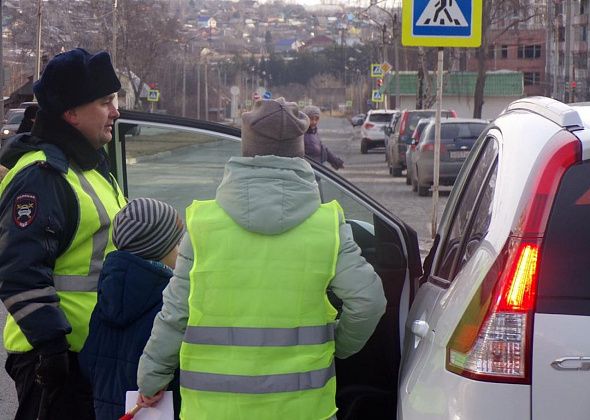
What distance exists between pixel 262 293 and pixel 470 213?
3.04 ft

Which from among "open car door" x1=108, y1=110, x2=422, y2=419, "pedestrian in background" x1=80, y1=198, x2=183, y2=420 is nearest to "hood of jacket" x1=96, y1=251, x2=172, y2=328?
"pedestrian in background" x1=80, y1=198, x2=183, y2=420

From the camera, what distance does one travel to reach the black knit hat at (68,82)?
393 centimetres

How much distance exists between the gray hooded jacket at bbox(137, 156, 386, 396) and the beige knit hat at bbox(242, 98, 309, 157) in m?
0.04

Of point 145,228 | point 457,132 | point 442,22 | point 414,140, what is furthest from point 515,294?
point 414,140

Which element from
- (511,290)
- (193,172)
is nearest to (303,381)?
(511,290)

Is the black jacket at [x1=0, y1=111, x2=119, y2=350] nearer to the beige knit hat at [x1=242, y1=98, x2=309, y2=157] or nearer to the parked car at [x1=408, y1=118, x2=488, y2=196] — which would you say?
the beige knit hat at [x1=242, y1=98, x2=309, y2=157]

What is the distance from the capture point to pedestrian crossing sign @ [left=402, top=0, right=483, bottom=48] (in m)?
9.81

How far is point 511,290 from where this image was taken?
2.82m

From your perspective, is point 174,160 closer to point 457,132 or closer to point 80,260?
point 80,260

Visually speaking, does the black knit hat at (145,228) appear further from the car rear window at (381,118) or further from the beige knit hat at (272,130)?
the car rear window at (381,118)

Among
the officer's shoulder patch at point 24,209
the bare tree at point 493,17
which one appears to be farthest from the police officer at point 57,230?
the bare tree at point 493,17

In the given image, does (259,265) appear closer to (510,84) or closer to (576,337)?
(576,337)

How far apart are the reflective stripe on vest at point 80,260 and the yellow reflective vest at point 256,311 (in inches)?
30.7

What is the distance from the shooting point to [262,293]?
3211 millimetres
